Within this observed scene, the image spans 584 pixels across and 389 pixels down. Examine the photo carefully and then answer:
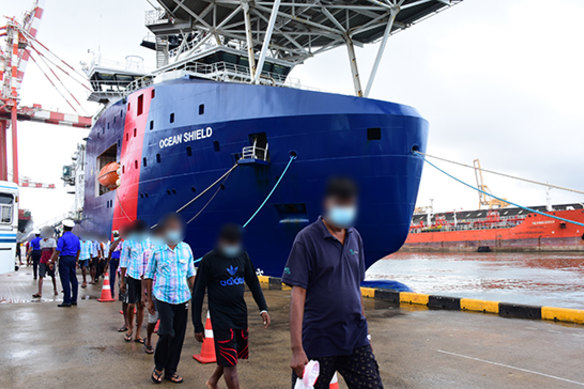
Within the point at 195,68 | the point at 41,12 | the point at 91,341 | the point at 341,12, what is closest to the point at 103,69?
the point at 195,68

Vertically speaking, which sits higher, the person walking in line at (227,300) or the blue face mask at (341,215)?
the blue face mask at (341,215)

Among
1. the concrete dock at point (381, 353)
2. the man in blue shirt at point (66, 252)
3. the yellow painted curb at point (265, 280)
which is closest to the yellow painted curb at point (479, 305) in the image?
the concrete dock at point (381, 353)

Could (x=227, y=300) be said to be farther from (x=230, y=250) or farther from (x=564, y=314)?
(x=564, y=314)

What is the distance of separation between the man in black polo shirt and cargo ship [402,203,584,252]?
31.5 metres

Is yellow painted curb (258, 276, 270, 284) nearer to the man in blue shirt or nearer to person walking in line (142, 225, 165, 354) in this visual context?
the man in blue shirt

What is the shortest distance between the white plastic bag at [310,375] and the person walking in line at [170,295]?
2175mm

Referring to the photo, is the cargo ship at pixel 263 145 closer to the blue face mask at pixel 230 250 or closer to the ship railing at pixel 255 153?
the ship railing at pixel 255 153

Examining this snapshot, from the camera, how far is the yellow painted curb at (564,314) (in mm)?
6652

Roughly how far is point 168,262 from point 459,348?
11.7 ft

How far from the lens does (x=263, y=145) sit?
11.3 meters

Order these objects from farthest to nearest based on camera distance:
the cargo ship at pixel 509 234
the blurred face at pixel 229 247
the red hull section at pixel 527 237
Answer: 1. the cargo ship at pixel 509 234
2. the red hull section at pixel 527 237
3. the blurred face at pixel 229 247

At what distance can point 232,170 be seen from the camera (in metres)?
11.3

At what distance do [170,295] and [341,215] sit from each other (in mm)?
2359

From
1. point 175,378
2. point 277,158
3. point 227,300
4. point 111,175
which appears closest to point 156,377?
point 175,378
